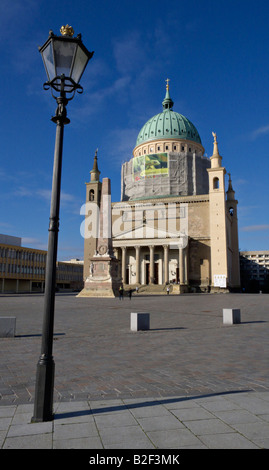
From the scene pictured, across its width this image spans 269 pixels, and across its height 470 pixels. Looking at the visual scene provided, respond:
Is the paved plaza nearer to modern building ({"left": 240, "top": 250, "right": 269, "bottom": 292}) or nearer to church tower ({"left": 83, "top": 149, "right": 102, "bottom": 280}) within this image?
church tower ({"left": 83, "top": 149, "right": 102, "bottom": 280})

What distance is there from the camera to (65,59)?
4477 millimetres

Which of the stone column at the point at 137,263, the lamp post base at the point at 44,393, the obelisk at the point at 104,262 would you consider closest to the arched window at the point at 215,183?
the stone column at the point at 137,263

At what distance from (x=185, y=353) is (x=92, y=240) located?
223 ft

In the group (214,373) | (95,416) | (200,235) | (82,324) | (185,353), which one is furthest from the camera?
(200,235)

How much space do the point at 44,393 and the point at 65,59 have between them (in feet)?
13.7

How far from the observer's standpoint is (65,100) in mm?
4688

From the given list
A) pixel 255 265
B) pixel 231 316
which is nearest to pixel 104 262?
pixel 231 316

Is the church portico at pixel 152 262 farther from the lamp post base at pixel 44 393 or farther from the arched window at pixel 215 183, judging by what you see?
the lamp post base at pixel 44 393

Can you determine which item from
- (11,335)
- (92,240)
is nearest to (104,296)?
(11,335)

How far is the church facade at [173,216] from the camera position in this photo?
202 ft

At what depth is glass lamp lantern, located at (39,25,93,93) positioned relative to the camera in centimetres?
438

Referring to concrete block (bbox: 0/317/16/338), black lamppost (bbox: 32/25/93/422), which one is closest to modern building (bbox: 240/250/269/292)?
concrete block (bbox: 0/317/16/338)

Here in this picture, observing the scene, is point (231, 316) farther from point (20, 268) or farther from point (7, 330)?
point (20, 268)
